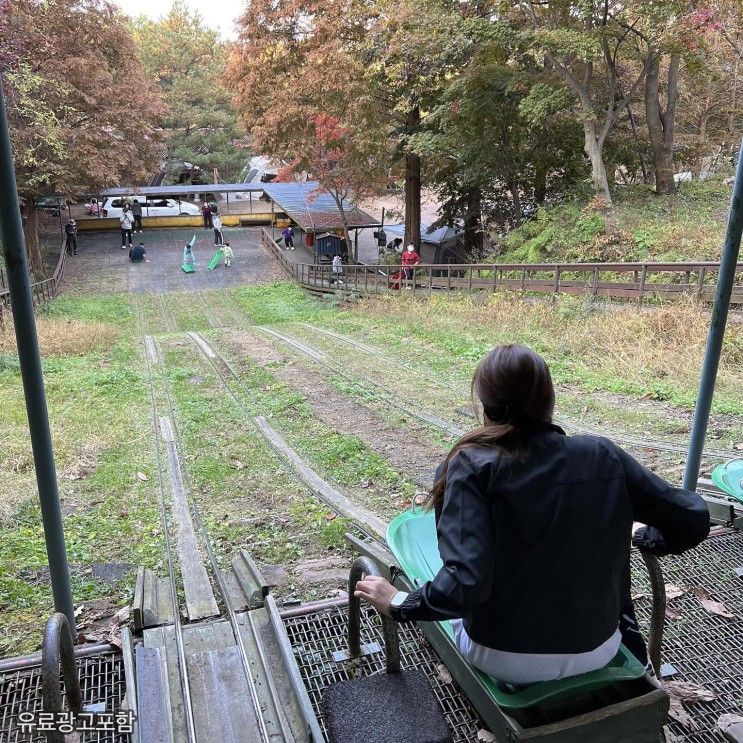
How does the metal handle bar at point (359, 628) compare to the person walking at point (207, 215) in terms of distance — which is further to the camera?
the person walking at point (207, 215)

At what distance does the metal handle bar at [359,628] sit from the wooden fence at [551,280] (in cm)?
928

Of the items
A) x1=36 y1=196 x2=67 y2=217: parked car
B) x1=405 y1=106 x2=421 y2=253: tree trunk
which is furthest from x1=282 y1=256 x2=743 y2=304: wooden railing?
x1=36 y1=196 x2=67 y2=217: parked car

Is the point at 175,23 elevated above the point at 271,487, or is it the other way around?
the point at 175,23

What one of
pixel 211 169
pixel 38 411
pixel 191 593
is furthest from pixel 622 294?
pixel 211 169

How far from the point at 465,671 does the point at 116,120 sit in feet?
79.8

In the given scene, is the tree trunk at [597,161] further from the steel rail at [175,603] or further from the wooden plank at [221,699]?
the wooden plank at [221,699]

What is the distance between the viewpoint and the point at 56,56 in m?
20.6

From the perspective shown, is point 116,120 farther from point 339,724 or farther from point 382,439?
point 339,724

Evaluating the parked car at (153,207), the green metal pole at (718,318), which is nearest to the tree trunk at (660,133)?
the green metal pole at (718,318)

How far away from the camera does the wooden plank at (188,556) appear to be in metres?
3.31

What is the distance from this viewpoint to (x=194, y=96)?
4006 centimetres

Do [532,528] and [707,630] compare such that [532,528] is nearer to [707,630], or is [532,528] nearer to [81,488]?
[707,630]

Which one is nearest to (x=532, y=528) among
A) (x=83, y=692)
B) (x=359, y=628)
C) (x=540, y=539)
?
(x=540, y=539)

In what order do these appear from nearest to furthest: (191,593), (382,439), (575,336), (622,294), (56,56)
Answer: (191,593) → (382,439) → (575,336) → (622,294) → (56,56)
